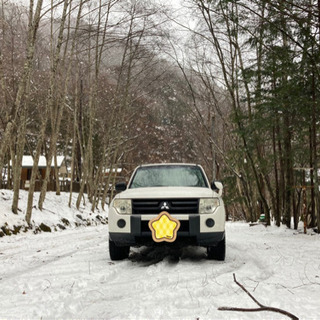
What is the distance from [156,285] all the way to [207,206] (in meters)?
1.74

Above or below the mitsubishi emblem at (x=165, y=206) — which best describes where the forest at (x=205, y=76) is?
above

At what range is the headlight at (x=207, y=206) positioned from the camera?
16.2 ft

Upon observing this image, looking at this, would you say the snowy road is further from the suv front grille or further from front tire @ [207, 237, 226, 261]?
the suv front grille

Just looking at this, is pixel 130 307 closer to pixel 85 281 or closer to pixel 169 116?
pixel 85 281

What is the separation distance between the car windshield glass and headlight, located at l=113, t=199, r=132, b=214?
1.08 meters

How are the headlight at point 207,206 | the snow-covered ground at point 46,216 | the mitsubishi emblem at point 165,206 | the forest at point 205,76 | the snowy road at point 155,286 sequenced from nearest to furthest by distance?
the snowy road at point 155,286
the mitsubishi emblem at point 165,206
the headlight at point 207,206
the forest at point 205,76
the snow-covered ground at point 46,216

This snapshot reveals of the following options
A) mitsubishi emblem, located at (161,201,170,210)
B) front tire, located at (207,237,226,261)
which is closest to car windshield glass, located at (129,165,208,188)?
mitsubishi emblem, located at (161,201,170,210)

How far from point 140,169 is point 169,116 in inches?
1153

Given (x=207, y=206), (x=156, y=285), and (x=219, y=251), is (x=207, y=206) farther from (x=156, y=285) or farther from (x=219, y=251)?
(x=156, y=285)

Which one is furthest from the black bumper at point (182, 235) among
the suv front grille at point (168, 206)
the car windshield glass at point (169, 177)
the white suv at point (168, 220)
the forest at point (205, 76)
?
the forest at point (205, 76)

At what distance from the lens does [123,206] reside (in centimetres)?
508

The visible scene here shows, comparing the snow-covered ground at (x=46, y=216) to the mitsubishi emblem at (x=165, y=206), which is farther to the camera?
the snow-covered ground at (x=46, y=216)

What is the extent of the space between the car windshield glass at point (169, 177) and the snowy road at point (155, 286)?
1.33 meters

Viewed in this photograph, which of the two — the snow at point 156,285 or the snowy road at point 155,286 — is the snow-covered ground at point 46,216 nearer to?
the snow at point 156,285
